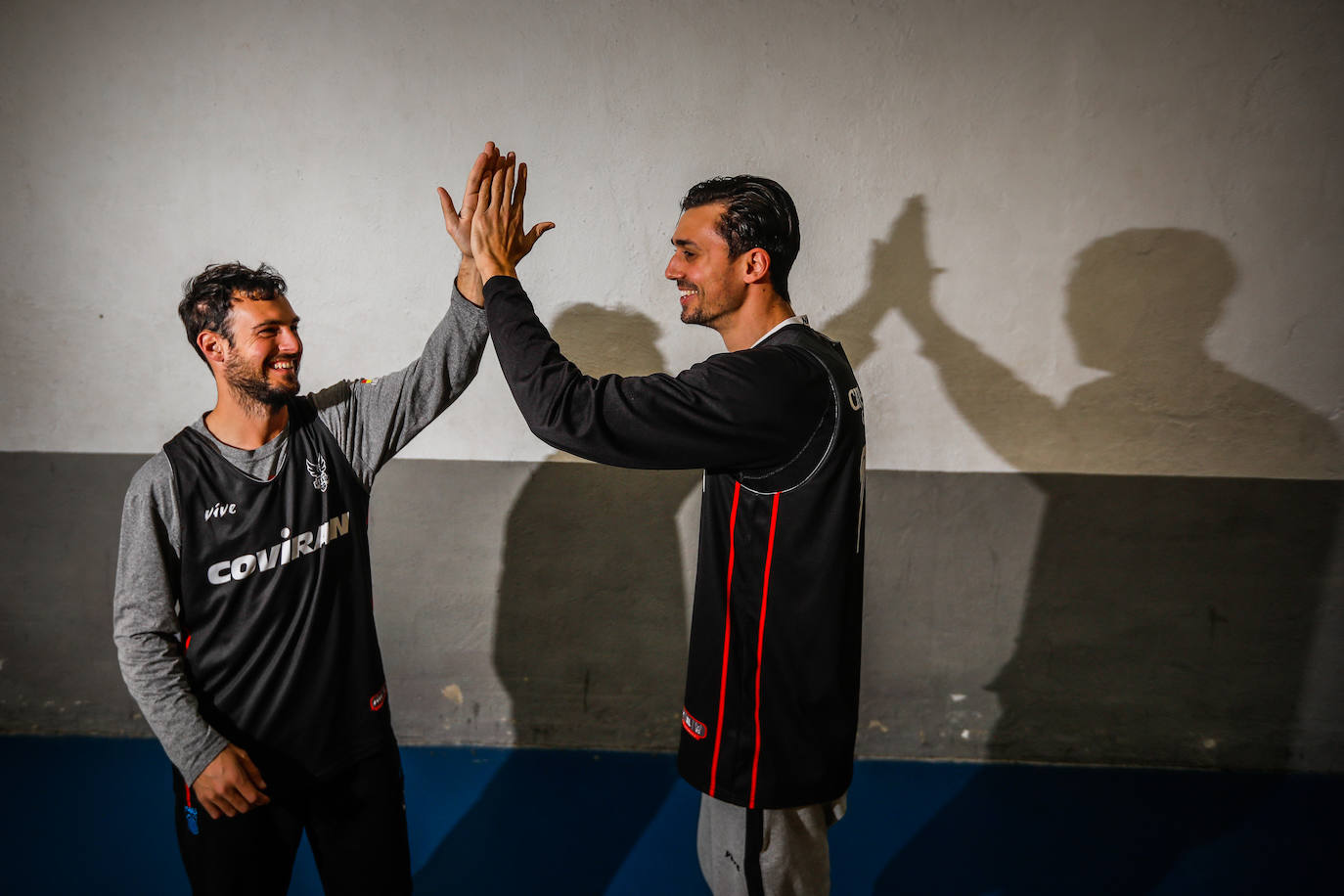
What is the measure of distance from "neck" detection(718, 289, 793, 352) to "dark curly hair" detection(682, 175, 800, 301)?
1.2 inches

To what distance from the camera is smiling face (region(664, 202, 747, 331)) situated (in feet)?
4.80

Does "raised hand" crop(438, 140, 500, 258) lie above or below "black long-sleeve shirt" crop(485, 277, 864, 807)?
above

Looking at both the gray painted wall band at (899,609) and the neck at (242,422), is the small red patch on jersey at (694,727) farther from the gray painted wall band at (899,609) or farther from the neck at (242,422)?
the gray painted wall band at (899,609)

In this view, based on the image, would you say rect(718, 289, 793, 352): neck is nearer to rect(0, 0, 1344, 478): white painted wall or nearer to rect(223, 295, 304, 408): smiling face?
rect(223, 295, 304, 408): smiling face

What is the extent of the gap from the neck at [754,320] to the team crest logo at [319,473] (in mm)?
831

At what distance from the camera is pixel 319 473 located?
1508mm

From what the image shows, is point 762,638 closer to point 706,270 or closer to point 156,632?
point 706,270

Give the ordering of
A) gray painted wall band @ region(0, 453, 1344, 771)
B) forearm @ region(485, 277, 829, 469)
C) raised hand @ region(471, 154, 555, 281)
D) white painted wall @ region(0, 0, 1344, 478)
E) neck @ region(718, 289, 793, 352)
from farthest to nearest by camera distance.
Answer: gray painted wall band @ region(0, 453, 1344, 771) < white painted wall @ region(0, 0, 1344, 478) < neck @ region(718, 289, 793, 352) < raised hand @ region(471, 154, 555, 281) < forearm @ region(485, 277, 829, 469)

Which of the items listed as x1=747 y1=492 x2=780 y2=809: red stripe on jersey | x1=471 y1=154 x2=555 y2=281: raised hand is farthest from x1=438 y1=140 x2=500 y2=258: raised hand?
x1=747 y1=492 x2=780 y2=809: red stripe on jersey

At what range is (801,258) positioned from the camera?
2.51m

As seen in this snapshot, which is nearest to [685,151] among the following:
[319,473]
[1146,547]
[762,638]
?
[319,473]

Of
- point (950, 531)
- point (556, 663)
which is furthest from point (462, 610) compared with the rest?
point (950, 531)

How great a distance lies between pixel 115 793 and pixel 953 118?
11.4 feet

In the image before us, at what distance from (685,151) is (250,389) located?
1558 mm
